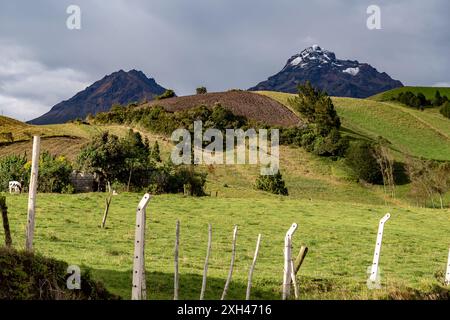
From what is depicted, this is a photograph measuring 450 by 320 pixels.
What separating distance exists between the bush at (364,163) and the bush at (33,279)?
231 feet

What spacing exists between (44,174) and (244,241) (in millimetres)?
25826

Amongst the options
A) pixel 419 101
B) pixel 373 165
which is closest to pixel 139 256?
pixel 373 165

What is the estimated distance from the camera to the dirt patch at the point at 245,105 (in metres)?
102

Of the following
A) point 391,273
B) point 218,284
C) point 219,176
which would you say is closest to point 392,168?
point 219,176

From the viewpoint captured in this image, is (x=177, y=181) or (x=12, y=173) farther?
(x=177, y=181)

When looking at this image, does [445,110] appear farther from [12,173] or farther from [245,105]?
[12,173]

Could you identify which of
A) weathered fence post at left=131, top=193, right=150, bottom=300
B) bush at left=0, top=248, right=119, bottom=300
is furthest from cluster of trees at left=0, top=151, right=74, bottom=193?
weathered fence post at left=131, top=193, right=150, bottom=300

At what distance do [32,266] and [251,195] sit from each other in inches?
1836

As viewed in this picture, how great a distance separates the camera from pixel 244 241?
32500mm

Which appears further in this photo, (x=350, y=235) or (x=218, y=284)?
(x=350, y=235)

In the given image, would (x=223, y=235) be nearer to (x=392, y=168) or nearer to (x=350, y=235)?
(x=350, y=235)

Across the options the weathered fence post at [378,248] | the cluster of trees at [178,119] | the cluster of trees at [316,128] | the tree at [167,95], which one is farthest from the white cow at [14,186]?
the tree at [167,95]

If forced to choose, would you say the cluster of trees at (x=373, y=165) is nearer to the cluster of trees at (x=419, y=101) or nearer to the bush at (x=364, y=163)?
the bush at (x=364, y=163)
